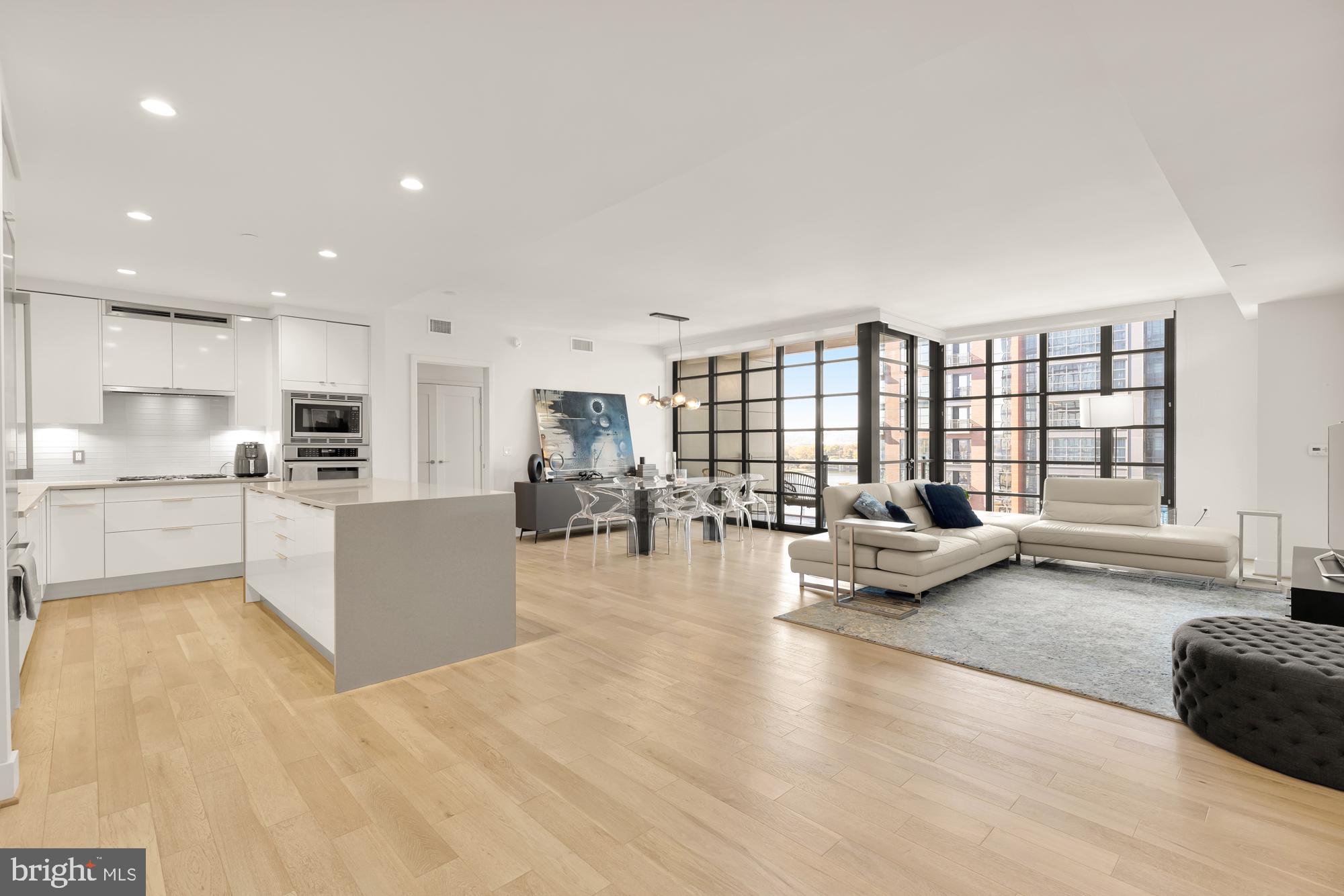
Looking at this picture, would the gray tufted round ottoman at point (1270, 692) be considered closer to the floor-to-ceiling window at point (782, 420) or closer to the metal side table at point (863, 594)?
the metal side table at point (863, 594)

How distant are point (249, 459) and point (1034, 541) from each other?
7.33m

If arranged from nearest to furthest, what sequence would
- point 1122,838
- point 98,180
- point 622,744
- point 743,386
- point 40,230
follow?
point 1122,838 < point 622,744 < point 98,180 < point 40,230 < point 743,386

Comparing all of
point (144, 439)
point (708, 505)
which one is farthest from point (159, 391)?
point (708, 505)

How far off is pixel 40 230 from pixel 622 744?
4.66 metres

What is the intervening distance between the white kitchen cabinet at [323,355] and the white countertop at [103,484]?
2.97ft

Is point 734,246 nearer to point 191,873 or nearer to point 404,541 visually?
point 404,541

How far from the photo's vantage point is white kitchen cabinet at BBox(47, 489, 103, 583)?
4.74 m

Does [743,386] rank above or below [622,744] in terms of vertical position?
above

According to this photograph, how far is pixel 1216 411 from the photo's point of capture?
6.52 meters

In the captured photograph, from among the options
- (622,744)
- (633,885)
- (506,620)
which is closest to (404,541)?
(506,620)

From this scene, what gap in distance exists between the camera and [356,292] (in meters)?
5.54

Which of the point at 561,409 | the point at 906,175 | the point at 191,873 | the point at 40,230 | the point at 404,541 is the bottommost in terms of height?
the point at 191,873

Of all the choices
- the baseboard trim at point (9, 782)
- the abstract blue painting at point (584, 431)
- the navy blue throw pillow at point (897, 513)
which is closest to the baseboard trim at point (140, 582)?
the baseboard trim at point (9, 782)

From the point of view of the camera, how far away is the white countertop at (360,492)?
328cm
